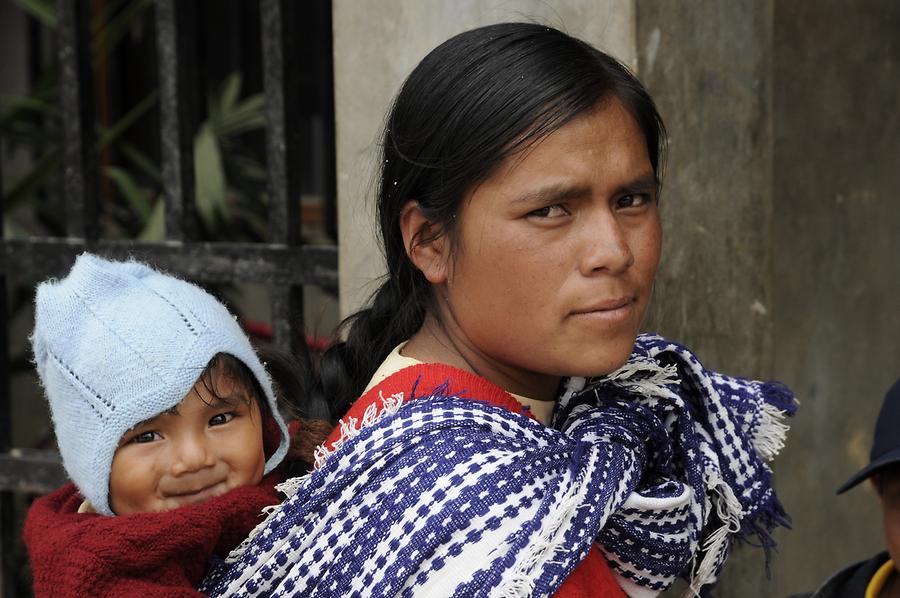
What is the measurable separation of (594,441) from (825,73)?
1638 mm

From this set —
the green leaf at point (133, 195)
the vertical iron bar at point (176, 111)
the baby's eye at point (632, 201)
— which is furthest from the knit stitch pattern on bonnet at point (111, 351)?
the green leaf at point (133, 195)

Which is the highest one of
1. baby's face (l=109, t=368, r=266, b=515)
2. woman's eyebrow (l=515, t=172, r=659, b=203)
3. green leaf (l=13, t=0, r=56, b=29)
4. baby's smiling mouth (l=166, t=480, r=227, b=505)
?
green leaf (l=13, t=0, r=56, b=29)

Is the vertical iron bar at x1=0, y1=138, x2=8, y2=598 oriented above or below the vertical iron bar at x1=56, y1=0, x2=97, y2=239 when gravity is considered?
below

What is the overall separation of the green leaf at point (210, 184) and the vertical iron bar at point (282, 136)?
128 cm

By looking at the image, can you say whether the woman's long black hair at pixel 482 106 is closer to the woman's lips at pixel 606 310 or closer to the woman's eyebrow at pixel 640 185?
the woman's eyebrow at pixel 640 185

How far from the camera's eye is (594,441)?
5.55 feet

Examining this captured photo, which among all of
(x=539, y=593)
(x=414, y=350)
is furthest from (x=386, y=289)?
(x=539, y=593)

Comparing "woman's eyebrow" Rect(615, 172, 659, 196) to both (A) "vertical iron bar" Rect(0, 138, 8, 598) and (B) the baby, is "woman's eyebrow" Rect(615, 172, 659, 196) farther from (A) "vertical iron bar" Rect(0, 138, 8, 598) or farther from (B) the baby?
(A) "vertical iron bar" Rect(0, 138, 8, 598)

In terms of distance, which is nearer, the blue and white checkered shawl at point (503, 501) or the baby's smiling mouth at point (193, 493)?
the blue and white checkered shawl at point (503, 501)

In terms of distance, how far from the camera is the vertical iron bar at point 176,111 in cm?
275

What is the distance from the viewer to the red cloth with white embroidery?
5.39ft

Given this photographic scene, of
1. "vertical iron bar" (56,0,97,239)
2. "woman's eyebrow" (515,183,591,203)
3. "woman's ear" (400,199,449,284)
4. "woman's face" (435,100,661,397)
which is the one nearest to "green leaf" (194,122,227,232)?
"vertical iron bar" (56,0,97,239)

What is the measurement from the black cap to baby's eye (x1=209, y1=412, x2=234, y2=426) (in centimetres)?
106

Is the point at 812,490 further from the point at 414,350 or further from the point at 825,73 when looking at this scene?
the point at 414,350
